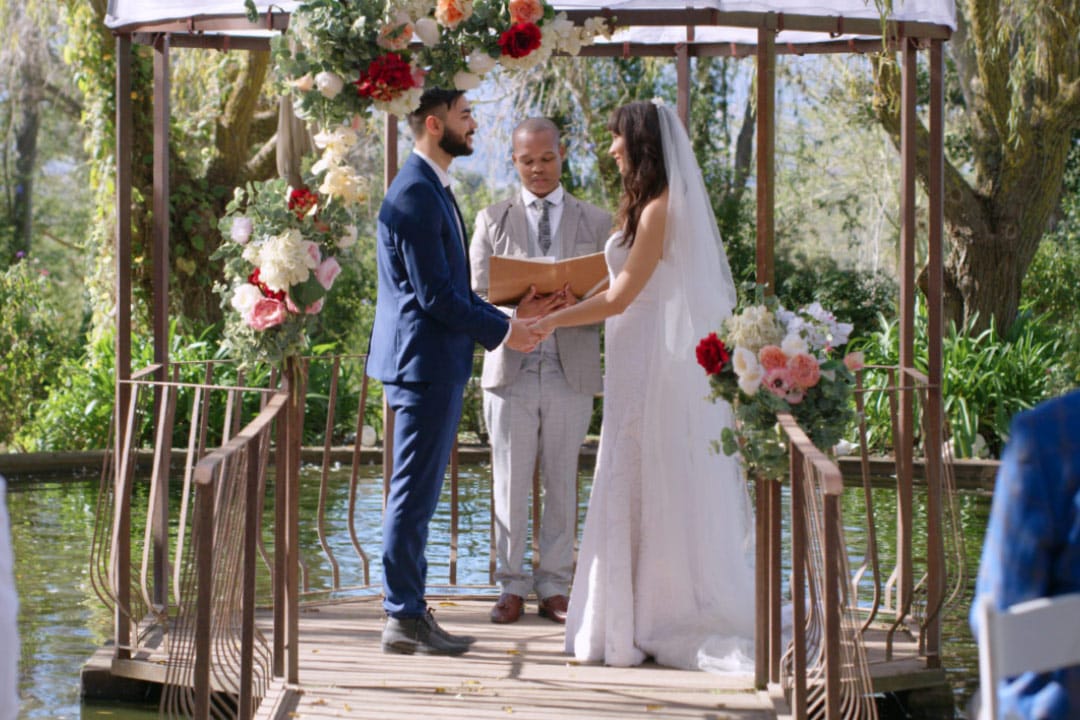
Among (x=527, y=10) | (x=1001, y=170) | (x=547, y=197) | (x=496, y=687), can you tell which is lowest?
(x=496, y=687)

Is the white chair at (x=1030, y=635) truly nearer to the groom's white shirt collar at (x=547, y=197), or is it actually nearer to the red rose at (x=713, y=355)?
the red rose at (x=713, y=355)

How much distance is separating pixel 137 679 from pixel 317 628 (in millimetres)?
650

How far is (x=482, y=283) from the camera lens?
18.1ft

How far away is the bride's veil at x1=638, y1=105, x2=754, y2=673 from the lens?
482 centimetres

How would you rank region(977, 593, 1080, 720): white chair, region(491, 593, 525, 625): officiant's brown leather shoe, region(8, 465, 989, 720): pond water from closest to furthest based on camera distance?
region(977, 593, 1080, 720): white chair
region(8, 465, 989, 720): pond water
region(491, 593, 525, 625): officiant's brown leather shoe

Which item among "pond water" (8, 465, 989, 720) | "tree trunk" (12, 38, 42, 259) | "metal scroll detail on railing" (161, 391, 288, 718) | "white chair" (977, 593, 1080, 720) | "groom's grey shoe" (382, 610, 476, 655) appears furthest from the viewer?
"tree trunk" (12, 38, 42, 259)

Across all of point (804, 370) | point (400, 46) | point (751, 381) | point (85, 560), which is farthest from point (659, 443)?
point (85, 560)

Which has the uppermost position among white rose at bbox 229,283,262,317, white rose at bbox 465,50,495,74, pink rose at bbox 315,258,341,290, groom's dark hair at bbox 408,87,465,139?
white rose at bbox 465,50,495,74

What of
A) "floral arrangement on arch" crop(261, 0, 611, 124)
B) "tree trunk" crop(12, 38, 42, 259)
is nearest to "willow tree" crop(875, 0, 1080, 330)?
"floral arrangement on arch" crop(261, 0, 611, 124)

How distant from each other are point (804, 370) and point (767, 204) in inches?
24.0

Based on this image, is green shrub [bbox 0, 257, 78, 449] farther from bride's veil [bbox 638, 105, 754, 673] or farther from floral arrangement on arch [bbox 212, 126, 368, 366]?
bride's veil [bbox 638, 105, 754, 673]

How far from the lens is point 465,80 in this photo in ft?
15.6

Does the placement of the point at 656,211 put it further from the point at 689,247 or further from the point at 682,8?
the point at 682,8

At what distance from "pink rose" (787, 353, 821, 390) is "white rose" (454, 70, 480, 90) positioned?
1.41 meters
